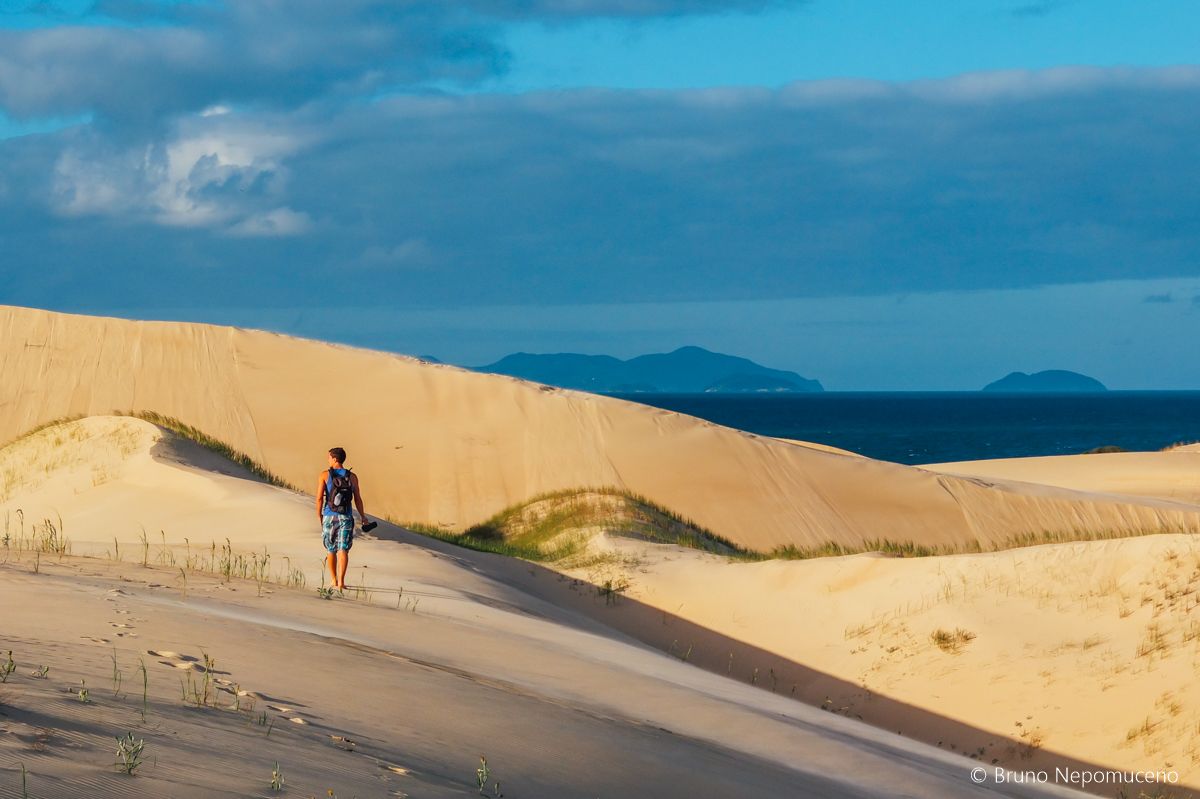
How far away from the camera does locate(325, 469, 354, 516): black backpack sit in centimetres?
992

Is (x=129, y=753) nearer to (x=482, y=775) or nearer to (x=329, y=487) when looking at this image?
(x=482, y=775)

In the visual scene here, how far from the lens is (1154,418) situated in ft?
385

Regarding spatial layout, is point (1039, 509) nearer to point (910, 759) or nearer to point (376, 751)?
point (910, 759)

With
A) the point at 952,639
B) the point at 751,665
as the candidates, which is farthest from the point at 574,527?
the point at 952,639

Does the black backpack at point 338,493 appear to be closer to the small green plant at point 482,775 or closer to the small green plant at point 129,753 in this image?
the small green plant at point 482,775

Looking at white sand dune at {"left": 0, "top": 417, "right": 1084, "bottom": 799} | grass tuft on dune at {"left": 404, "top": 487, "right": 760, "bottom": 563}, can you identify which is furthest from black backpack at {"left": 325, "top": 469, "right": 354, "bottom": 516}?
grass tuft on dune at {"left": 404, "top": 487, "right": 760, "bottom": 563}

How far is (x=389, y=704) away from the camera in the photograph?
18.1 feet

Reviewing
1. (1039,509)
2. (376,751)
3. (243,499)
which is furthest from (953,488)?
(376,751)

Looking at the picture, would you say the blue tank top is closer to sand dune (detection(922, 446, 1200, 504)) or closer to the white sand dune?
the white sand dune

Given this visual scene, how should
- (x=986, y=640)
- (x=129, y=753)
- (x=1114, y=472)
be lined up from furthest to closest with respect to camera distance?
(x=1114, y=472) → (x=986, y=640) → (x=129, y=753)

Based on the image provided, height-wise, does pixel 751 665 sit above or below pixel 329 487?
below

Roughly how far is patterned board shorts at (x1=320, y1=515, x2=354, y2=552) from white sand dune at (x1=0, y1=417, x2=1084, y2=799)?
50 centimetres

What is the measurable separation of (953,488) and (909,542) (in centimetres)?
300

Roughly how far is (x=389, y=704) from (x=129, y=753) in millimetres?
1974
